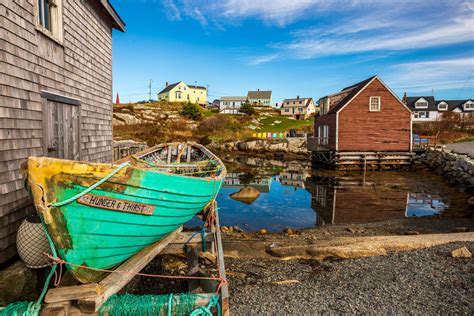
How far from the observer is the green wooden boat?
3650 millimetres

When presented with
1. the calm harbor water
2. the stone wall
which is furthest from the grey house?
the calm harbor water

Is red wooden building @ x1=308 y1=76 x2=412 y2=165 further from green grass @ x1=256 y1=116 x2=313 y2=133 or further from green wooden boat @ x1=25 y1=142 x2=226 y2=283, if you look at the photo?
green wooden boat @ x1=25 y1=142 x2=226 y2=283

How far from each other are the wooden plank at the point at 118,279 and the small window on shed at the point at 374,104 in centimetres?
2821

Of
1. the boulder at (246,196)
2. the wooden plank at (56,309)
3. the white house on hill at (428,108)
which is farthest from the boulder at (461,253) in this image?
the white house on hill at (428,108)

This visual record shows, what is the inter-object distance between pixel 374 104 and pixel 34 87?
28.6 m

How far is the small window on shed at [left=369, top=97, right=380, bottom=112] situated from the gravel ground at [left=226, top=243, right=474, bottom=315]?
23.5 m

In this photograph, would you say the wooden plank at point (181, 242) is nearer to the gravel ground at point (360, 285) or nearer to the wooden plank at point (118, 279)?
the wooden plank at point (118, 279)

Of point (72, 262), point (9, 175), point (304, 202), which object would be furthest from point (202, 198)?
point (304, 202)

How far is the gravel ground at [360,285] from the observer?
17.5 feet

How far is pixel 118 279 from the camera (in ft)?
13.9

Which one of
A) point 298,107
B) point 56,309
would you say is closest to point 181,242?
point 56,309

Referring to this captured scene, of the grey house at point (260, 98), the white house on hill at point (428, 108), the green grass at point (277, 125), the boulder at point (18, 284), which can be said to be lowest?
the boulder at point (18, 284)

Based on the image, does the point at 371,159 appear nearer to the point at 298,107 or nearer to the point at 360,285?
the point at 360,285

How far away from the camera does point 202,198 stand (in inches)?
228
